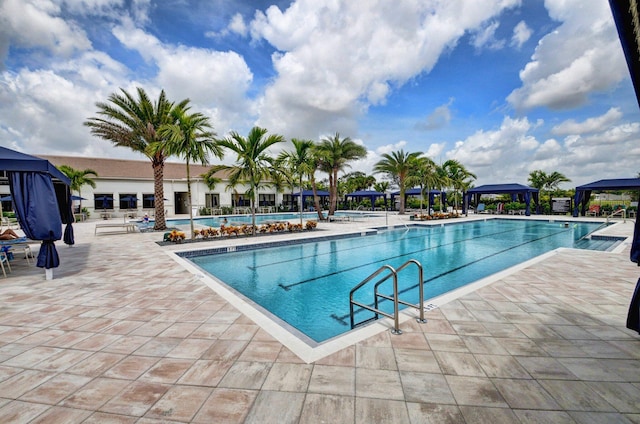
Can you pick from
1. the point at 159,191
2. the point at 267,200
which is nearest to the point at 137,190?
the point at 267,200

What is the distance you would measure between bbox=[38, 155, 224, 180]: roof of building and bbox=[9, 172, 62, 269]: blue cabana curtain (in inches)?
901

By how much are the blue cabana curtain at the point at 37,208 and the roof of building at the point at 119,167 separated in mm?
22875

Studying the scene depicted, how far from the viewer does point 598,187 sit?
19.8 meters

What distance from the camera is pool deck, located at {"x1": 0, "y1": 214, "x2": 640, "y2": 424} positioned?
207 cm

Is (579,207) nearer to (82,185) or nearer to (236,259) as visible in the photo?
(236,259)

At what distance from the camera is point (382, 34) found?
1037 cm

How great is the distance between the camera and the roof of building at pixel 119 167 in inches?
1014

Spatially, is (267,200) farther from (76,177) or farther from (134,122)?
(134,122)

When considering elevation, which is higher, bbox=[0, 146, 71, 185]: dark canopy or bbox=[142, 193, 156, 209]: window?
bbox=[0, 146, 71, 185]: dark canopy

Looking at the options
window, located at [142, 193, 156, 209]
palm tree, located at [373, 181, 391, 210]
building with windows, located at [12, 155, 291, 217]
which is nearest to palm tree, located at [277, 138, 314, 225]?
building with windows, located at [12, 155, 291, 217]

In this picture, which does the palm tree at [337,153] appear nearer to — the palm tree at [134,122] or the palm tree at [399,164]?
the palm tree at [399,164]

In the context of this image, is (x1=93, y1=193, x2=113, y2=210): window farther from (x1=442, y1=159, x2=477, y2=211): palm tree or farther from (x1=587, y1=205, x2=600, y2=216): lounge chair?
(x1=587, y1=205, x2=600, y2=216): lounge chair

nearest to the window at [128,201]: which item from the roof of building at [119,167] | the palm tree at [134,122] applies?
the roof of building at [119,167]

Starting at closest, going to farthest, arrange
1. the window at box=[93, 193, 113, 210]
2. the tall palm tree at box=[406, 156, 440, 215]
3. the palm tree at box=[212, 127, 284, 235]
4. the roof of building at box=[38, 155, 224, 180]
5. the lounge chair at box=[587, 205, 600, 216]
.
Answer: the palm tree at box=[212, 127, 284, 235] < the tall palm tree at box=[406, 156, 440, 215] < the lounge chair at box=[587, 205, 600, 216] < the window at box=[93, 193, 113, 210] < the roof of building at box=[38, 155, 224, 180]
